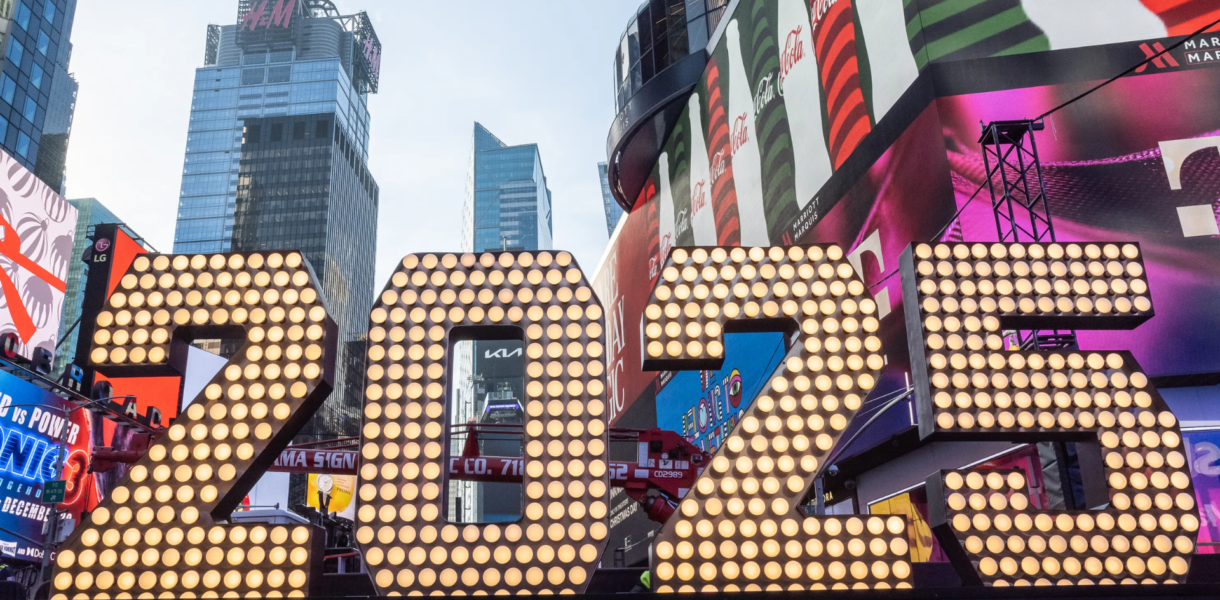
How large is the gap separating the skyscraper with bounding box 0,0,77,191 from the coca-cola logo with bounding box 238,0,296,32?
135 m

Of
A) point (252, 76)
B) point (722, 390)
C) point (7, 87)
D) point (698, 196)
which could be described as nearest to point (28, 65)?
point (7, 87)

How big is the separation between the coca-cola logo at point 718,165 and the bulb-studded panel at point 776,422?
24.5 m

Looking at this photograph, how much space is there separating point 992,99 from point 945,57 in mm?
1352

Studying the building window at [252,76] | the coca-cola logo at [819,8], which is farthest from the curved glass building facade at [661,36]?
the building window at [252,76]

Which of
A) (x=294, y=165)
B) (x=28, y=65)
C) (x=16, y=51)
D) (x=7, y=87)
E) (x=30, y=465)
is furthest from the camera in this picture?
(x=294, y=165)

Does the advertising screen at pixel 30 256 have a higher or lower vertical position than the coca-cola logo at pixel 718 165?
lower

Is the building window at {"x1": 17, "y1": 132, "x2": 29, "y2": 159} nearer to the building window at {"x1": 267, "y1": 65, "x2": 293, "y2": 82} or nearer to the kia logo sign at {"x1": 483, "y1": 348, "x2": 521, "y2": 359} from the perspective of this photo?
the kia logo sign at {"x1": 483, "y1": 348, "x2": 521, "y2": 359}

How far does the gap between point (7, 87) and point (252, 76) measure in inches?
5603

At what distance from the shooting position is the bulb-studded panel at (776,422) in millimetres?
4965

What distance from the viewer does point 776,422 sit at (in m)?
5.31

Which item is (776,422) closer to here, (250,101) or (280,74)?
(250,101)

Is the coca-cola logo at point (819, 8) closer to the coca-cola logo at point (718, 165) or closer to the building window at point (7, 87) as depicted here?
the coca-cola logo at point (718, 165)

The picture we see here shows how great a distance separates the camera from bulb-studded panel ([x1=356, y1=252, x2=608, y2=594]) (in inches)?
193

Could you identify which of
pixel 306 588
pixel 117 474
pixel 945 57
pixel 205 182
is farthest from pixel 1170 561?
pixel 205 182
